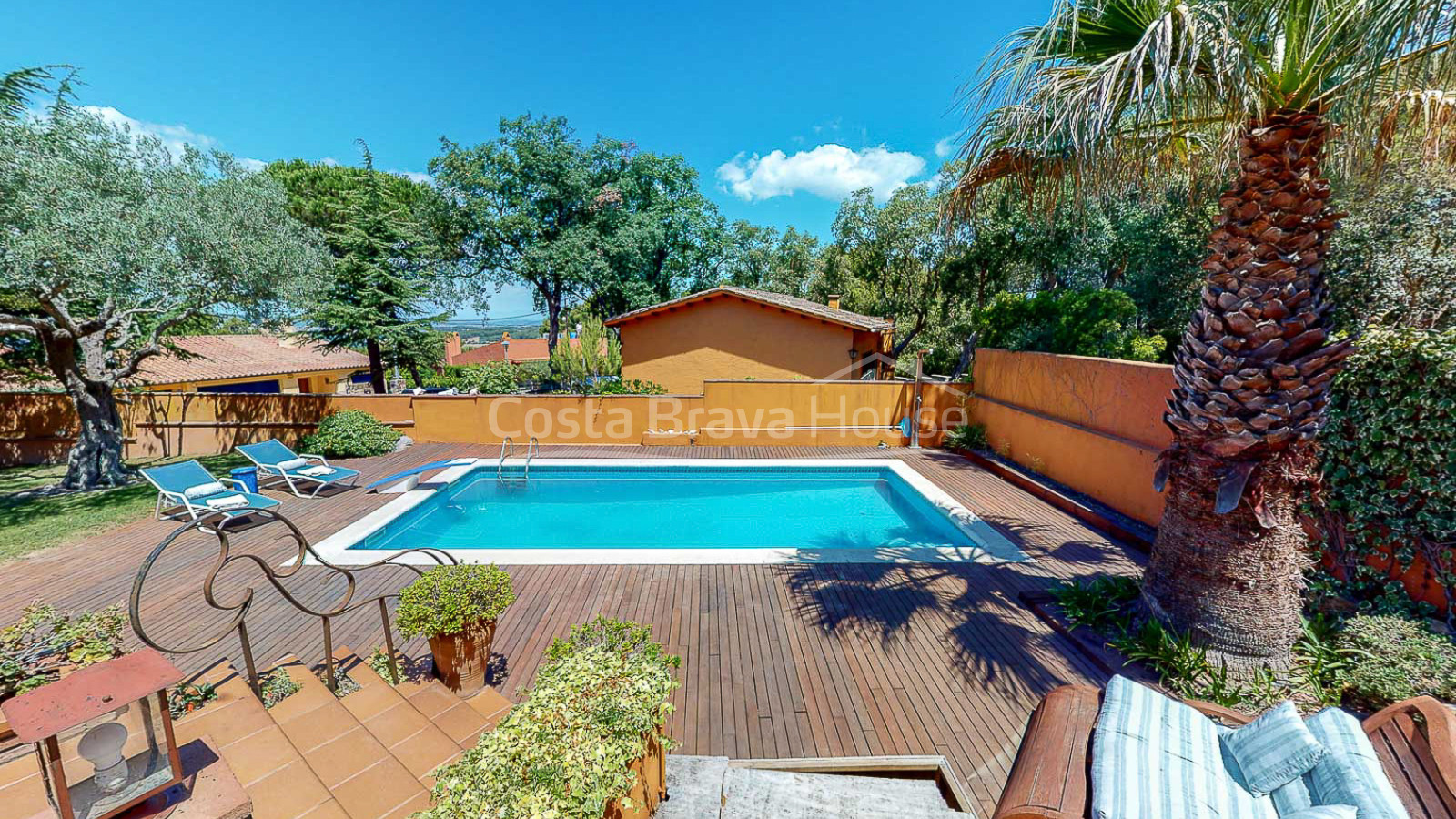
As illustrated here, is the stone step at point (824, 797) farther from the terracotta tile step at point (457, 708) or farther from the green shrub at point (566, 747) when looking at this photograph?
the terracotta tile step at point (457, 708)

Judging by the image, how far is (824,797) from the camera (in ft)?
9.45

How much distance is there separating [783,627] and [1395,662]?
4.55 meters

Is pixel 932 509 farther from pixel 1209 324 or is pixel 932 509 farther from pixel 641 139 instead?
pixel 641 139

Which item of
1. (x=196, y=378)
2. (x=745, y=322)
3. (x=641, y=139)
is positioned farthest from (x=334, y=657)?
(x=641, y=139)

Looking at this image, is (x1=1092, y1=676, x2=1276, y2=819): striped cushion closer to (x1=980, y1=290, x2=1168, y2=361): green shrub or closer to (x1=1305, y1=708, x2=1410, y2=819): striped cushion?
(x1=1305, y1=708, x2=1410, y2=819): striped cushion

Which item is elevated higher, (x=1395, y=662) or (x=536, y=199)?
(x=536, y=199)

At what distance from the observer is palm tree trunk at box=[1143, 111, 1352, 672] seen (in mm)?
3818

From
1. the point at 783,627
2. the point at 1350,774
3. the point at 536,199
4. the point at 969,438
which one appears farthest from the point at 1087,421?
the point at 536,199

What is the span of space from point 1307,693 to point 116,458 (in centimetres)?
1731

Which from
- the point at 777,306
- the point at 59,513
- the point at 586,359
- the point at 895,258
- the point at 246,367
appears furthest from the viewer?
the point at 246,367

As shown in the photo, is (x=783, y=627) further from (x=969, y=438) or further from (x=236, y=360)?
(x=236, y=360)

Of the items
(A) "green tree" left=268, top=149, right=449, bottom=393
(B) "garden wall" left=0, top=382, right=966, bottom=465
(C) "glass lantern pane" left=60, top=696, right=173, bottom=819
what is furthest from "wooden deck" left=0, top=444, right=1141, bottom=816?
(A) "green tree" left=268, top=149, right=449, bottom=393

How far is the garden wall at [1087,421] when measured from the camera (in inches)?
294

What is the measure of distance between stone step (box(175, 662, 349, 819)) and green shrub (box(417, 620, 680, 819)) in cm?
67
